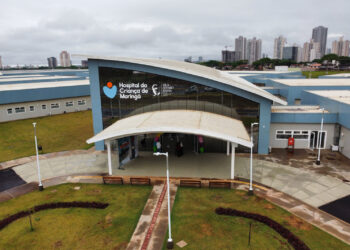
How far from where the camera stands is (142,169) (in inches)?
1088

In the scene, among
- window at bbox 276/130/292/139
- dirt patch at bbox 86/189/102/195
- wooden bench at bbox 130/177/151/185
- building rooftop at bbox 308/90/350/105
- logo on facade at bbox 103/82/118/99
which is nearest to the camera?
dirt patch at bbox 86/189/102/195

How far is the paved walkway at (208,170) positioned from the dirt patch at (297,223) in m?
2.91

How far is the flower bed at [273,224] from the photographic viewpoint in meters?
15.7

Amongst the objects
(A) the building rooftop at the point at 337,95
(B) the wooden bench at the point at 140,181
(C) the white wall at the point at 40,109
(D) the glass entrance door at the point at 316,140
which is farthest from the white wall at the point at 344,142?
(C) the white wall at the point at 40,109

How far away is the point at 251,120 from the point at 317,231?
1565 centimetres

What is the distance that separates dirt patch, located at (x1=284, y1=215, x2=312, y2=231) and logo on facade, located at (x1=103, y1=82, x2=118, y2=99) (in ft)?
75.1

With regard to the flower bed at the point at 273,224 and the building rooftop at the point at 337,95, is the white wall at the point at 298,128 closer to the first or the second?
the building rooftop at the point at 337,95

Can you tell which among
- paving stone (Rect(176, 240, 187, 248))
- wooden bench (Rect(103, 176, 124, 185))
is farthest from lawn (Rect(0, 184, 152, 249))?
paving stone (Rect(176, 240, 187, 248))

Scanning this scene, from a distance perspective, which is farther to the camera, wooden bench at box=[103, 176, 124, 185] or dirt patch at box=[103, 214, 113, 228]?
wooden bench at box=[103, 176, 124, 185]

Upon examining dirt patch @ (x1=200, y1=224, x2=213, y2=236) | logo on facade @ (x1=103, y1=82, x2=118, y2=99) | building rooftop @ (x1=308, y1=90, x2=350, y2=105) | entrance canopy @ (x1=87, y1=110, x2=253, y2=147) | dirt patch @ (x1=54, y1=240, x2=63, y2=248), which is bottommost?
dirt patch @ (x1=54, y1=240, x2=63, y2=248)

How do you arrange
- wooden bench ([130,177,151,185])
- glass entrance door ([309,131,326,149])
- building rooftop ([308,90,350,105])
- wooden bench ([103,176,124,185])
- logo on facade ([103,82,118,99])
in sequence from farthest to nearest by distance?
building rooftop ([308,90,350,105]) → glass entrance door ([309,131,326,149]) → logo on facade ([103,82,118,99]) → wooden bench ([103,176,124,185]) → wooden bench ([130,177,151,185])

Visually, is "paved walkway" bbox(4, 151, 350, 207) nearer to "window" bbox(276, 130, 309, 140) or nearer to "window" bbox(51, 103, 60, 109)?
"window" bbox(276, 130, 309, 140)

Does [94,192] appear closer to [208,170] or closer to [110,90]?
[208,170]

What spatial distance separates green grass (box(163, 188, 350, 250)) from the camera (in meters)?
15.9
